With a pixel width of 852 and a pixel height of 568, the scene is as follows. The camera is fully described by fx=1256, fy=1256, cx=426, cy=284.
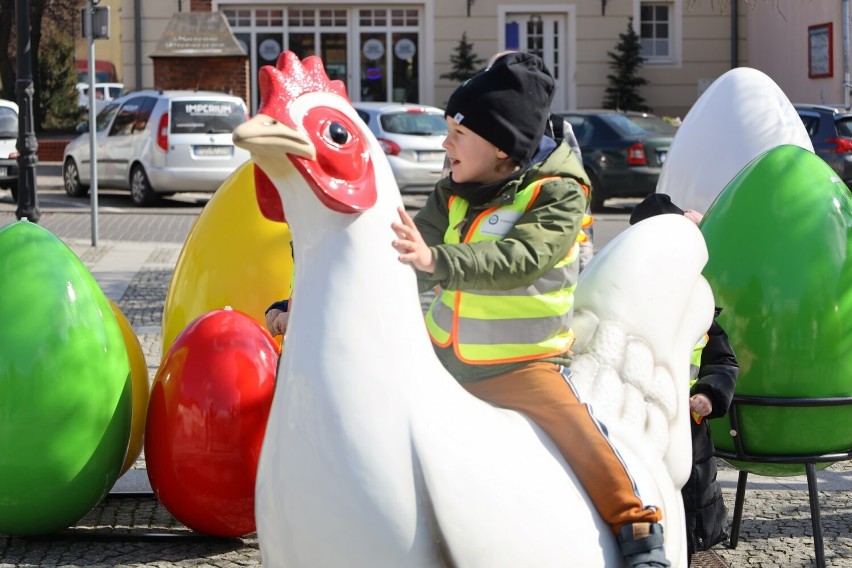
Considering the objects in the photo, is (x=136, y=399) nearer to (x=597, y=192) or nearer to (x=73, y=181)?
(x=597, y=192)

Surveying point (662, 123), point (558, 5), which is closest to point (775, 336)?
point (662, 123)

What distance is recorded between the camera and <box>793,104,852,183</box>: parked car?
16.6 metres

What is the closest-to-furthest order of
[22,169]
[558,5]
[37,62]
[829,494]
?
[829,494]
[22,169]
[558,5]
[37,62]

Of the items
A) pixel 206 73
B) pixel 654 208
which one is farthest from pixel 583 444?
pixel 206 73

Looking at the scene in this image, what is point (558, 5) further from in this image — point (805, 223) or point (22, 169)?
point (805, 223)

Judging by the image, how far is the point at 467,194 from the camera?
10.1ft

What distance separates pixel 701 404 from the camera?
392 centimetres

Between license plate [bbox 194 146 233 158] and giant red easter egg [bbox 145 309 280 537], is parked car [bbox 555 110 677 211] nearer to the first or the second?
license plate [bbox 194 146 233 158]

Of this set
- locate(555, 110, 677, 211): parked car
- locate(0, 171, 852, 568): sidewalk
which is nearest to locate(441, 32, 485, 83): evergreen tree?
locate(555, 110, 677, 211): parked car

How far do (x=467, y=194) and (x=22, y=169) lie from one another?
38.0 feet

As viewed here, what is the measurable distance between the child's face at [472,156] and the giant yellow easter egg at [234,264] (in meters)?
2.42

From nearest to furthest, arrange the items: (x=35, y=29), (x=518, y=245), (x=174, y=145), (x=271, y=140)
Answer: (x=271, y=140) → (x=518, y=245) → (x=174, y=145) → (x=35, y=29)

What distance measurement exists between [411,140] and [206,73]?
6579mm

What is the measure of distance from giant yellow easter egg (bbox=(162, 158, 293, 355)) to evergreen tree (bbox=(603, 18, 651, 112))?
22.1 meters
